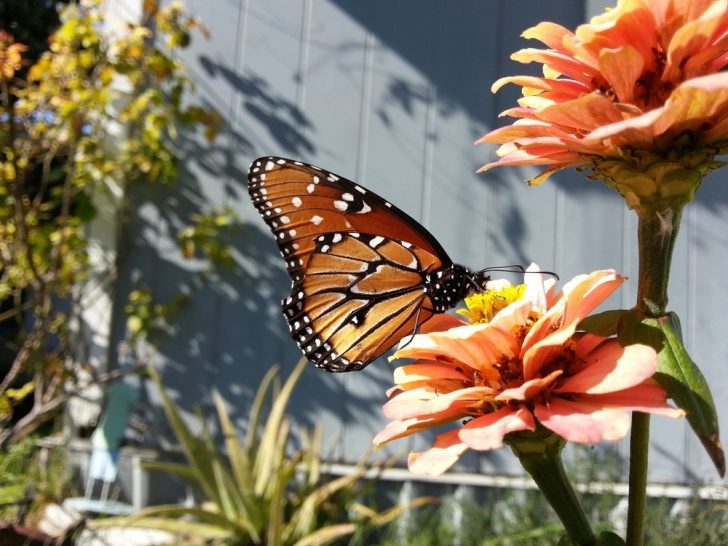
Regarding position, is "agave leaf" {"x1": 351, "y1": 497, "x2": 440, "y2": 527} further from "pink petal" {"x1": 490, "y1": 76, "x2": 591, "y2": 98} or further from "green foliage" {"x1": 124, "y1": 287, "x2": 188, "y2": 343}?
"pink petal" {"x1": 490, "y1": 76, "x2": 591, "y2": 98}

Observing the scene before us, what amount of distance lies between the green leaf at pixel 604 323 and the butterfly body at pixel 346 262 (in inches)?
17.3

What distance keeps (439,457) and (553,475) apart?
0.08 m

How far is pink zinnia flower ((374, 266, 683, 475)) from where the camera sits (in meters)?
0.35

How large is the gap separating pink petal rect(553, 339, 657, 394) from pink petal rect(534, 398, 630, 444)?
1 centimetres

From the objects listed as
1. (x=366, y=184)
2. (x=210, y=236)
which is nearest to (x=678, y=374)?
(x=366, y=184)

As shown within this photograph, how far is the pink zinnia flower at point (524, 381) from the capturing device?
348mm

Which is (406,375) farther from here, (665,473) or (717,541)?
(665,473)

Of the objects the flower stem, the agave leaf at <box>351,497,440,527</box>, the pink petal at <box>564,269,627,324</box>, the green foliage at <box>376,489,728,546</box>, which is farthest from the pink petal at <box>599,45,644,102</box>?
the agave leaf at <box>351,497,440,527</box>

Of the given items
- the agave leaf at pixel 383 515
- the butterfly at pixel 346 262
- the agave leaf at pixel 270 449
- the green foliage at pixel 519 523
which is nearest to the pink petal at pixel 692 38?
the butterfly at pixel 346 262

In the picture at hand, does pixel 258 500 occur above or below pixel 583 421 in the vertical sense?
below

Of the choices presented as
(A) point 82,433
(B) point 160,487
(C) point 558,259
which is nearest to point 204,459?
(B) point 160,487

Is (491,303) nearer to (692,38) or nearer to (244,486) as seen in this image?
(692,38)

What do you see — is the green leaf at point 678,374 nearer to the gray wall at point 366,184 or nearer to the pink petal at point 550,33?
the pink petal at point 550,33

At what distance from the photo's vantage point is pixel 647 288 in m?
0.41
